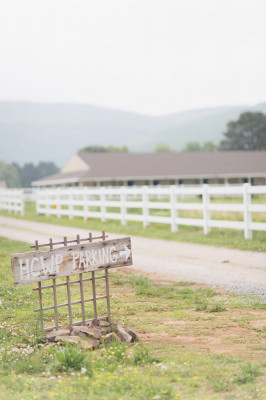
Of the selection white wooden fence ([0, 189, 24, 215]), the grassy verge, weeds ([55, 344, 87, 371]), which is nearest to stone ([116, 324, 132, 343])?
weeds ([55, 344, 87, 371])

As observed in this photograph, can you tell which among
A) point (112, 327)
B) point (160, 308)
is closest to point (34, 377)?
point (112, 327)

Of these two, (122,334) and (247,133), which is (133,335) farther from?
(247,133)

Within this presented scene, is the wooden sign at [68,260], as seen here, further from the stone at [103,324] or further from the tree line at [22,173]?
the tree line at [22,173]

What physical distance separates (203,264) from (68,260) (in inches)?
207

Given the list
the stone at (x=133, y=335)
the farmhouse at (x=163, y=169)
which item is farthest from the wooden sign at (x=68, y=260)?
the farmhouse at (x=163, y=169)

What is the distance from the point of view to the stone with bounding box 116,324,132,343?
231 inches

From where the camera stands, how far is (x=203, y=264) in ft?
35.8

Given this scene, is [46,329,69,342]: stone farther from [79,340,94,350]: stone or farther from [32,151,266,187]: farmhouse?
[32,151,266,187]: farmhouse

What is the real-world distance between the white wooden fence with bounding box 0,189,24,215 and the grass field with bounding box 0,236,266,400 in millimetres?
23040

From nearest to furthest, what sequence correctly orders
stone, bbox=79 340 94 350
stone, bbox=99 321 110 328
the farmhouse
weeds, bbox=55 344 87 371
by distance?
weeds, bbox=55 344 87 371 → stone, bbox=79 340 94 350 → stone, bbox=99 321 110 328 → the farmhouse

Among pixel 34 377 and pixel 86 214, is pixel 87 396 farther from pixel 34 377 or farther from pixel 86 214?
pixel 86 214

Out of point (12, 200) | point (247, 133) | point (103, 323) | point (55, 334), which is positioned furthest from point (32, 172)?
point (55, 334)

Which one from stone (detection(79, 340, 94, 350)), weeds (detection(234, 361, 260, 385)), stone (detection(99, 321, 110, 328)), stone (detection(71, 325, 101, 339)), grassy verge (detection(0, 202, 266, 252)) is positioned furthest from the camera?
grassy verge (detection(0, 202, 266, 252))

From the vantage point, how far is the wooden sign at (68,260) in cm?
580
